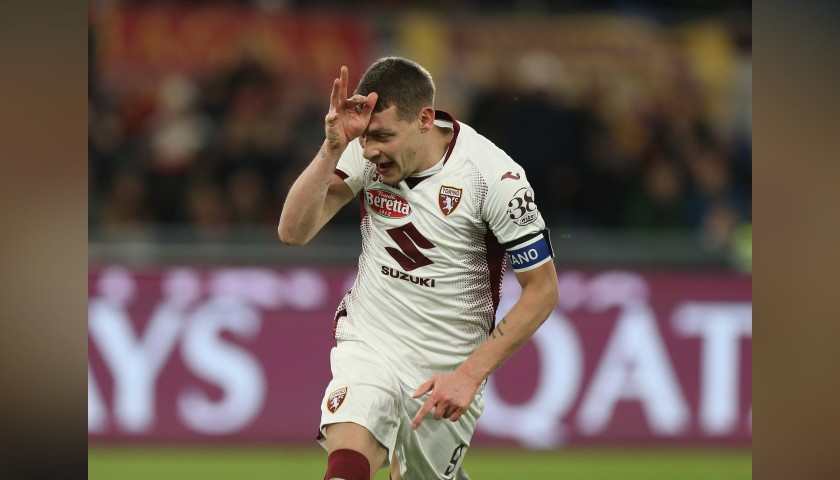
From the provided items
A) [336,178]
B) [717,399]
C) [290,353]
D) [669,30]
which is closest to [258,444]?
[290,353]

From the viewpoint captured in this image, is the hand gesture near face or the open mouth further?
the open mouth

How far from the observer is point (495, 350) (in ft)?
13.7

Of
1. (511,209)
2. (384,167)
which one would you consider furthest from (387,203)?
(511,209)

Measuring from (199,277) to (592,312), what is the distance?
289 cm

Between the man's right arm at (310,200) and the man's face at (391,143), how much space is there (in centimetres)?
16

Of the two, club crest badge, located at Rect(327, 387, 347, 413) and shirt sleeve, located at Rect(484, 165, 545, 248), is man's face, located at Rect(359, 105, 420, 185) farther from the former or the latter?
club crest badge, located at Rect(327, 387, 347, 413)

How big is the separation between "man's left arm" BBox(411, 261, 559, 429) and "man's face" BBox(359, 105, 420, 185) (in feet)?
1.97

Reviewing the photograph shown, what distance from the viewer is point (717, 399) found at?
28.1 feet

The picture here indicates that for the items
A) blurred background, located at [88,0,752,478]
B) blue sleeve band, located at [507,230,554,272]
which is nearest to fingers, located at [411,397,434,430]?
blue sleeve band, located at [507,230,554,272]

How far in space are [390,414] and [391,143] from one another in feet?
3.33

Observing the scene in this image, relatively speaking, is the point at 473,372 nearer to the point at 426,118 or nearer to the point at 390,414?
the point at 390,414

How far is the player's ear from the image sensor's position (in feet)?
14.1

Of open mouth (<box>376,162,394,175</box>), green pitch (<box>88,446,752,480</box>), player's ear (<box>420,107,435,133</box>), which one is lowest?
green pitch (<box>88,446,752,480</box>)
